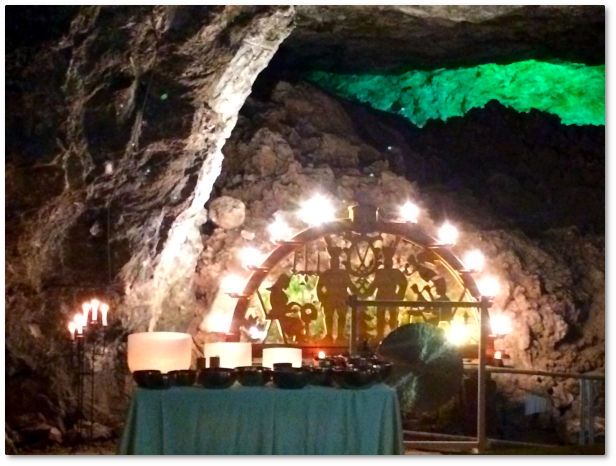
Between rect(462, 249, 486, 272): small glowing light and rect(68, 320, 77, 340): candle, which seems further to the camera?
rect(462, 249, 486, 272): small glowing light

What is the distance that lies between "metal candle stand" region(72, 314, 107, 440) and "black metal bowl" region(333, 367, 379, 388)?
1596 millimetres

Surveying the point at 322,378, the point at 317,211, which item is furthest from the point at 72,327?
the point at 317,211

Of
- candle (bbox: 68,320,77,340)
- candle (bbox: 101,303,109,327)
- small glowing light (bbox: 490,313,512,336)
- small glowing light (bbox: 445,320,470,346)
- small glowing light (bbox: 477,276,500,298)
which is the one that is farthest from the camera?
small glowing light (bbox: 490,313,512,336)

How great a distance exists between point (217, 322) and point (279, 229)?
0.72 m

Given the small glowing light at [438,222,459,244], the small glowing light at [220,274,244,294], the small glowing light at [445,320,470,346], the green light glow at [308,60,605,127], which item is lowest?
the small glowing light at [445,320,470,346]

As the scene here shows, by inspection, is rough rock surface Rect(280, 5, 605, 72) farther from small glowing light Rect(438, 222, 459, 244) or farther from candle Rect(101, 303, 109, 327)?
candle Rect(101, 303, 109, 327)

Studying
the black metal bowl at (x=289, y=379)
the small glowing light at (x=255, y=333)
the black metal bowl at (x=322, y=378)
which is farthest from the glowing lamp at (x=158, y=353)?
the small glowing light at (x=255, y=333)

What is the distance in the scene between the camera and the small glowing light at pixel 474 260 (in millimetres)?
5336

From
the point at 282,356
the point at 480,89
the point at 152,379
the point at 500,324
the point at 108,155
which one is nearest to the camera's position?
the point at 152,379

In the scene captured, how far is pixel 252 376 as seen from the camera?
3.56 m

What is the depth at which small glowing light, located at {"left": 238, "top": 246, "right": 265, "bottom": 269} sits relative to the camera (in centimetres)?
531

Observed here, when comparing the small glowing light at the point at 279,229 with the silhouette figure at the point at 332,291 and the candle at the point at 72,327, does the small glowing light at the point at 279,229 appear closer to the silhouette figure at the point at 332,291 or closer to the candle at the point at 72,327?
the silhouette figure at the point at 332,291

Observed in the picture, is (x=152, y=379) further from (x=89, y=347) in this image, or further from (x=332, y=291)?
(x=332, y=291)

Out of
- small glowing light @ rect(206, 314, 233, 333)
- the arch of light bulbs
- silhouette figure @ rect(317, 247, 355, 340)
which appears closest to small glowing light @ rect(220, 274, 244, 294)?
the arch of light bulbs
